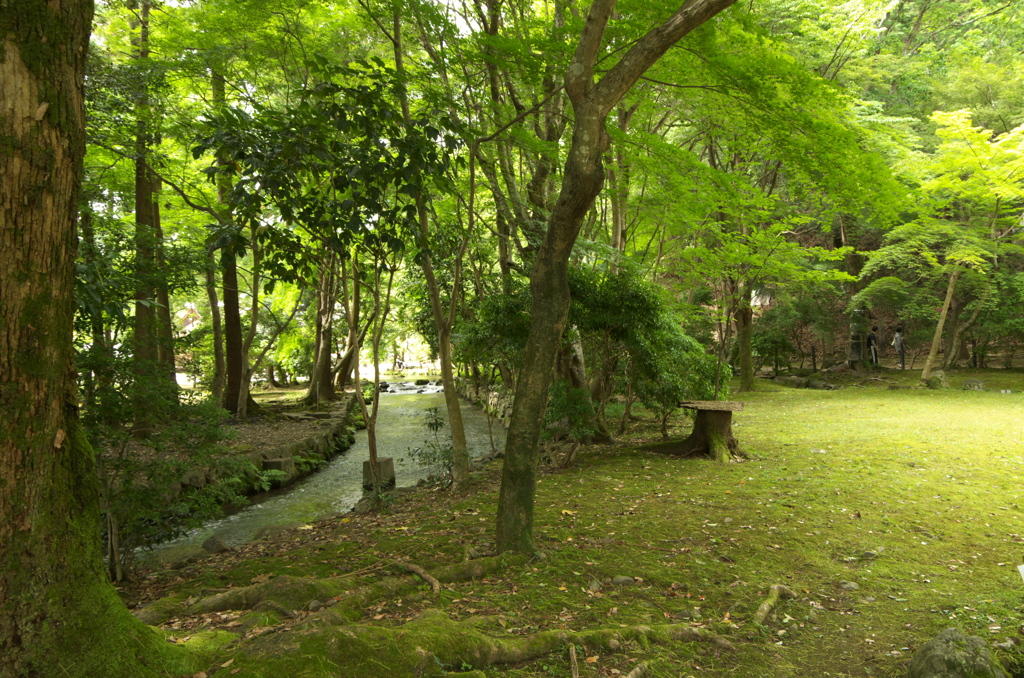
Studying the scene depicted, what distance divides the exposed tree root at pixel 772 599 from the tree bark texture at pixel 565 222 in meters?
1.63

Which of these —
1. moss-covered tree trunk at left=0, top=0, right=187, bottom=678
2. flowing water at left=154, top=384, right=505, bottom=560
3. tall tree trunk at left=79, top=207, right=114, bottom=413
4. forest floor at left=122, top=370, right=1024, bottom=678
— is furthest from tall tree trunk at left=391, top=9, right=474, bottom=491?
moss-covered tree trunk at left=0, top=0, right=187, bottom=678

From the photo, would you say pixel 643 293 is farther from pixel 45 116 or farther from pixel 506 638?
pixel 45 116

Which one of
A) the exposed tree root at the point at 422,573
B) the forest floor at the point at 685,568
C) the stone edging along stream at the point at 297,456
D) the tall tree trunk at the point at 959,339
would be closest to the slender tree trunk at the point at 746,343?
the tall tree trunk at the point at 959,339

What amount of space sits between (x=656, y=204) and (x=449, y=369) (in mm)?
6337

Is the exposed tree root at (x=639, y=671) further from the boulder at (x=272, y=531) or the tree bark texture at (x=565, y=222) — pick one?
the boulder at (x=272, y=531)

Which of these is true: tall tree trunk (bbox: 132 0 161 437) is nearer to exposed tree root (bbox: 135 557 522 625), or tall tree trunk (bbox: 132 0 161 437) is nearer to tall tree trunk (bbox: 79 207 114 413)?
tall tree trunk (bbox: 79 207 114 413)

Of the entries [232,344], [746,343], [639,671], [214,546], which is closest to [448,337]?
[214,546]

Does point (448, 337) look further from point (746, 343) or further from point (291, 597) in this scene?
point (746, 343)

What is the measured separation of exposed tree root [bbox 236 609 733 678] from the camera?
97.8 inches

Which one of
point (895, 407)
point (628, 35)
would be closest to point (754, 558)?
point (628, 35)

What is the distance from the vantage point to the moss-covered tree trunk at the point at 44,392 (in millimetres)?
2080

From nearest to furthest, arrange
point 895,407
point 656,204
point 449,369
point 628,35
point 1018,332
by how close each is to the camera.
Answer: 1. point 628,35
2. point 449,369
3. point 656,204
4. point 895,407
5. point 1018,332

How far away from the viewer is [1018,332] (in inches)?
664

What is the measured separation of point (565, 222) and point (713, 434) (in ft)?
17.3
